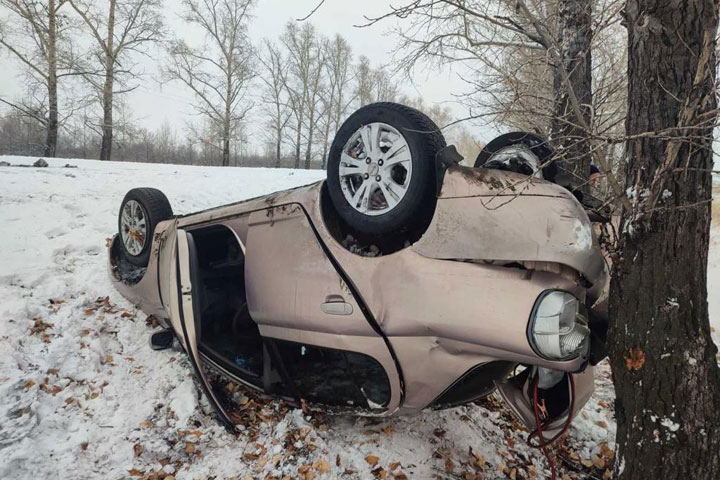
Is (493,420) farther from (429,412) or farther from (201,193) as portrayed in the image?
(201,193)

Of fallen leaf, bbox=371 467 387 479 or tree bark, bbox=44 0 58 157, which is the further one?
tree bark, bbox=44 0 58 157

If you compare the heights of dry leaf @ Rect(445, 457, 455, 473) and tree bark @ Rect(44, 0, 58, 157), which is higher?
tree bark @ Rect(44, 0, 58, 157)

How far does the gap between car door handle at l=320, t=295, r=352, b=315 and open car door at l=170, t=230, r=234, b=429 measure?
3.07 feet

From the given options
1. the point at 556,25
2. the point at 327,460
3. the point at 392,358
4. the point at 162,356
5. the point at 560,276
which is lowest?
the point at 327,460

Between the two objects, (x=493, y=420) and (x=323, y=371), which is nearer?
(x=323, y=371)

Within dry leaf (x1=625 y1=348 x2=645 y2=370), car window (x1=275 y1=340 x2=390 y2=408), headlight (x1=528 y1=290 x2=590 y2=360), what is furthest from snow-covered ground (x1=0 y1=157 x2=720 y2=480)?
headlight (x1=528 y1=290 x2=590 y2=360)

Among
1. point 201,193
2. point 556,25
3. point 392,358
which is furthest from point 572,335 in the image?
point 201,193

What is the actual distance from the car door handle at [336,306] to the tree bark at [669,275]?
4.31 feet

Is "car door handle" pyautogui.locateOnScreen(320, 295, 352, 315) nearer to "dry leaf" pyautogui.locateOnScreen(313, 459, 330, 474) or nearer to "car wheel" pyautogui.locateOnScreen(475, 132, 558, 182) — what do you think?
"dry leaf" pyautogui.locateOnScreen(313, 459, 330, 474)

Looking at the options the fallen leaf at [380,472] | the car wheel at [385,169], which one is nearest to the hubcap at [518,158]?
the car wheel at [385,169]

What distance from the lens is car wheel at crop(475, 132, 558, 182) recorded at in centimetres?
283

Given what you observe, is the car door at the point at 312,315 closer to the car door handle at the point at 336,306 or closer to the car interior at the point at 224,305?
the car door handle at the point at 336,306

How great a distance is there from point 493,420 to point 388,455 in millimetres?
961

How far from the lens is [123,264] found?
4.56 metres
